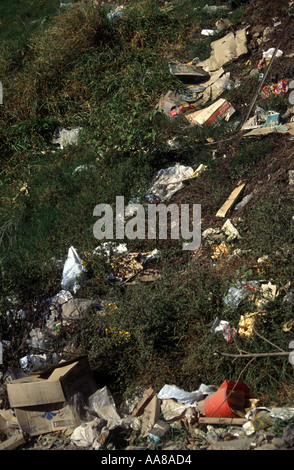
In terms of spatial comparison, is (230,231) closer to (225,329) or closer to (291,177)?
(291,177)

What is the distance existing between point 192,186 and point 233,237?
105cm

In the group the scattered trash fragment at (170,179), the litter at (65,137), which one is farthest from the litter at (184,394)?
the litter at (65,137)

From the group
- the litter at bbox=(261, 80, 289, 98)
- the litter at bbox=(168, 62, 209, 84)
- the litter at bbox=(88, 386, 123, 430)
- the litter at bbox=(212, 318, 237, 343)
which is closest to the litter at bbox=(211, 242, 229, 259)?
the litter at bbox=(212, 318, 237, 343)

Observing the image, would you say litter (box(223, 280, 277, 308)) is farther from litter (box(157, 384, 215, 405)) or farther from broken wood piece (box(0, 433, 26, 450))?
broken wood piece (box(0, 433, 26, 450))

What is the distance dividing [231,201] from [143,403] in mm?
2361

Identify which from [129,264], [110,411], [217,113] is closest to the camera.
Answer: [110,411]

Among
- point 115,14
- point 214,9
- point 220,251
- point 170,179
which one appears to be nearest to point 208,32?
point 214,9

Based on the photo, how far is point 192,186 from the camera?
5.16 m

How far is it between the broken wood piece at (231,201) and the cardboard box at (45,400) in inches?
88.4

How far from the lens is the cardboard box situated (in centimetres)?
304

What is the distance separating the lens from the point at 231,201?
187 inches

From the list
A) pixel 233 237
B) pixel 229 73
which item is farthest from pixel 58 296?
pixel 229 73

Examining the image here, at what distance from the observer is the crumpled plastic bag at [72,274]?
4391 mm

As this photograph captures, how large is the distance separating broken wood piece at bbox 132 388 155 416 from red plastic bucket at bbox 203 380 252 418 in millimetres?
400
